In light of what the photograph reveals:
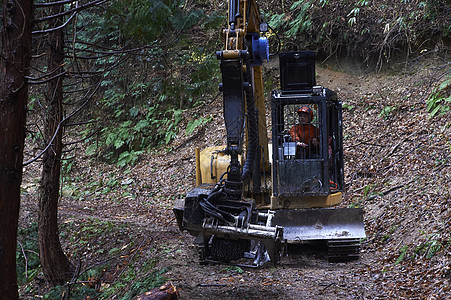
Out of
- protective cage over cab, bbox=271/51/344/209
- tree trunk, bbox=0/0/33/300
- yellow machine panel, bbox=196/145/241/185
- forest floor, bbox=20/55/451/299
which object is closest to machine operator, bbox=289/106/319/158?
protective cage over cab, bbox=271/51/344/209

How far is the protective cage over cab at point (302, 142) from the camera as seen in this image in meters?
7.70

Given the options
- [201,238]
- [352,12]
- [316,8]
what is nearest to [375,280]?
[201,238]

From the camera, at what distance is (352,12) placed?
14.8 meters

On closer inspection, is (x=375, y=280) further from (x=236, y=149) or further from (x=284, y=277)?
(x=236, y=149)

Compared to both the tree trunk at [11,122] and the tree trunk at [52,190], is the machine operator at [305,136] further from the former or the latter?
the tree trunk at [11,122]

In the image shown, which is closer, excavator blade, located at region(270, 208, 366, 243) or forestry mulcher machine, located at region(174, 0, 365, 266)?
forestry mulcher machine, located at region(174, 0, 365, 266)

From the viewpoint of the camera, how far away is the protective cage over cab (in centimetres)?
770

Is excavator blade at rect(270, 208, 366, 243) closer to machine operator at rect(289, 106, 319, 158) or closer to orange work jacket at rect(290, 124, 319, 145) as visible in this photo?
machine operator at rect(289, 106, 319, 158)

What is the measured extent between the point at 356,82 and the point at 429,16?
119 inches

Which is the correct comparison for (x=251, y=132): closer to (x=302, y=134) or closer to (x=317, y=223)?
(x=302, y=134)

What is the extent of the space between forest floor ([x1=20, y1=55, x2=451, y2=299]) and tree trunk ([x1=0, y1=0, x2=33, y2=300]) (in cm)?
202

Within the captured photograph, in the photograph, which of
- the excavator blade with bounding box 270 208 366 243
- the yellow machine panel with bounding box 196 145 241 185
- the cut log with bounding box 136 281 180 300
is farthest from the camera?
the yellow machine panel with bounding box 196 145 241 185

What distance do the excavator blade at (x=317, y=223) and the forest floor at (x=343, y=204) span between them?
495 mm

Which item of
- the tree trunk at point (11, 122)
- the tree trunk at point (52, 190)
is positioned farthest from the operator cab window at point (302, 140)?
the tree trunk at point (11, 122)
